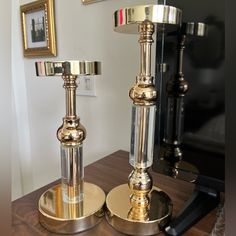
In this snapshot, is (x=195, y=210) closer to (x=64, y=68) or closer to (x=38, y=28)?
(x=64, y=68)

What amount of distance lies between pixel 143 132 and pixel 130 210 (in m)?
0.21

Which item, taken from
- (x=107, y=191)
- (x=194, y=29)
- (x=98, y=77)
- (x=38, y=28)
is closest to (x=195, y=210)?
(x=107, y=191)

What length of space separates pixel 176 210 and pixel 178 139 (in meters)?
0.19

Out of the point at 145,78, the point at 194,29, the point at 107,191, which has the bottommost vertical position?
the point at 107,191

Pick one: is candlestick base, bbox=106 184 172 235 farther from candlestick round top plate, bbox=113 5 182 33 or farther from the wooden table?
candlestick round top plate, bbox=113 5 182 33

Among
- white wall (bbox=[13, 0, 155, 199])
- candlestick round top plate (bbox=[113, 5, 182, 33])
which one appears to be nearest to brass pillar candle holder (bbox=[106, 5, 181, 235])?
candlestick round top plate (bbox=[113, 5, 182, 33])

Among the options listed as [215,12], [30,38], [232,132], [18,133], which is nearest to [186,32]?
[215,12]

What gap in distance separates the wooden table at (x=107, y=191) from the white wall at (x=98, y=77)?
0.16m

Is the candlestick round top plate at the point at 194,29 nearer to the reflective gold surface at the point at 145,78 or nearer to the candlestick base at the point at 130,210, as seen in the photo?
the reflective gold surface at the point at 145,78

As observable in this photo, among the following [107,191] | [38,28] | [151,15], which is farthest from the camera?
[38,28]

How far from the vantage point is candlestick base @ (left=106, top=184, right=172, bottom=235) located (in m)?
0.57

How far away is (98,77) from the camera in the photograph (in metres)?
1.13

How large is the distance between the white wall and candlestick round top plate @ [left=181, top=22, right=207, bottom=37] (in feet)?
1.42

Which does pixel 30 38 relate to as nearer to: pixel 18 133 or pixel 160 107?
pixel 18 133
